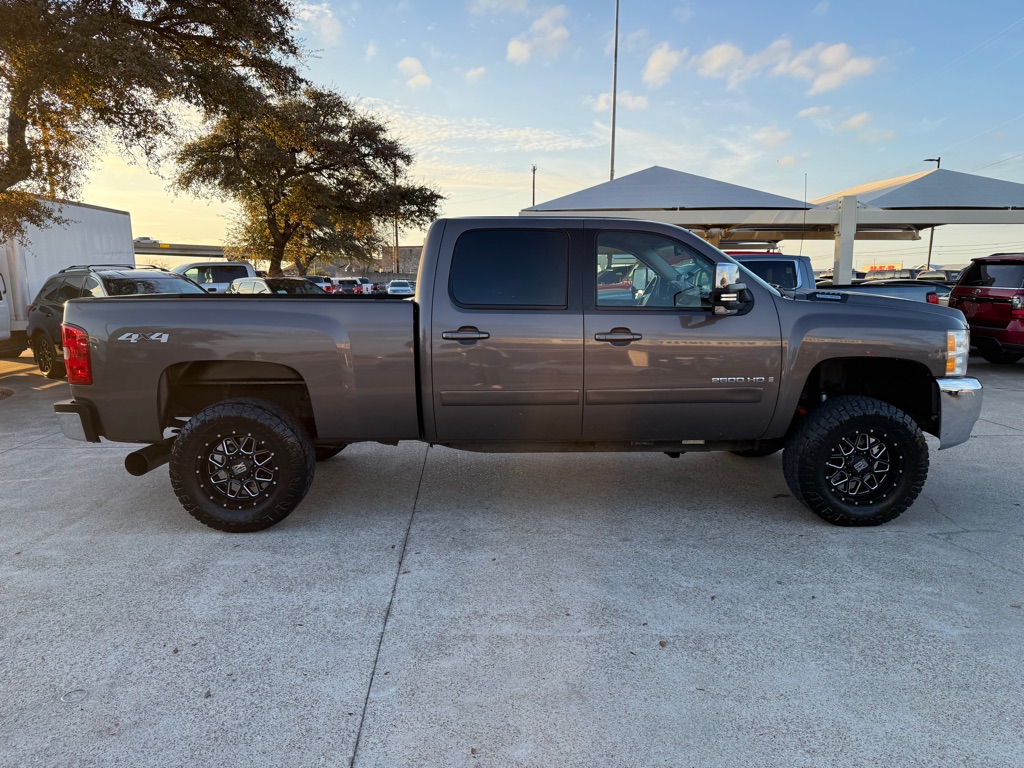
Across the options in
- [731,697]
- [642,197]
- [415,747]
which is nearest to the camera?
[415,747]

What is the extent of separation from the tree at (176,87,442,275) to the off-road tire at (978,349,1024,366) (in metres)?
17.6

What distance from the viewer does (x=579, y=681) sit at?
2621mm

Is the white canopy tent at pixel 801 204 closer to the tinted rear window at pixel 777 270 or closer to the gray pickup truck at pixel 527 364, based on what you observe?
the tinted rear window at pixel 777 270

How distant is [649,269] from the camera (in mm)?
4176

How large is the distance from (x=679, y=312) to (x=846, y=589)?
1.82 m

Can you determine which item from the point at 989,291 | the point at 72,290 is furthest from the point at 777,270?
the point at 72,290

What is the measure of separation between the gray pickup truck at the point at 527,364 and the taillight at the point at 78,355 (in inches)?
0.5

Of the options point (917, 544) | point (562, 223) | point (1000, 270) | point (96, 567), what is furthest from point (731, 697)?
point (1000, 270)

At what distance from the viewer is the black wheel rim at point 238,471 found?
4051 millimetres

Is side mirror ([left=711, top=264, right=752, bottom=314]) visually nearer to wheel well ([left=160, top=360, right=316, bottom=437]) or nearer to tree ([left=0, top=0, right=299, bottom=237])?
wheel well ([left=160, top=360, right=316, bottom=437])

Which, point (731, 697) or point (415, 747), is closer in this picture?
point (415, 747)

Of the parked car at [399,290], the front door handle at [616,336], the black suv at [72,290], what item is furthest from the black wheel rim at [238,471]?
the black suv at [72,290]

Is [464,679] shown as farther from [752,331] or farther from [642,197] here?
[642,197]

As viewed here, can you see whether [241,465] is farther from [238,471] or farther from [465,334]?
[465,334]
